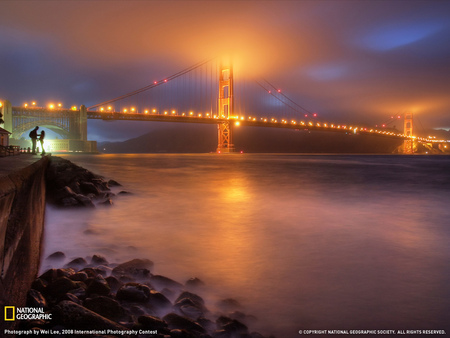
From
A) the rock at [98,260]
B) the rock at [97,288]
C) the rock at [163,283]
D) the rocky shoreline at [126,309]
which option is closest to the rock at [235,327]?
the rocky shoreline at [126,309]

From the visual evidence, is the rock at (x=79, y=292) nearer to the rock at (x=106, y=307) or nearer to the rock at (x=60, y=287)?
the rock at (x=60, y=287)

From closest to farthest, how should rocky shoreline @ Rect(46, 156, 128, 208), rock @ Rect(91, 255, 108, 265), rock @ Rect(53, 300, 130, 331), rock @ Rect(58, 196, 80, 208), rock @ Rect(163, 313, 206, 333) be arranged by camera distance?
1. rock @ Rect(53, 300, 130, 331)
2. rock @ Rect(163, 313, 206, 333)
3. rock @ Rect(91, 255, 108, 265)
4. rock @ Rect(58, 196, 80, 208)
5. rocky shoreline @ Rect(46, 156, 128, 208)

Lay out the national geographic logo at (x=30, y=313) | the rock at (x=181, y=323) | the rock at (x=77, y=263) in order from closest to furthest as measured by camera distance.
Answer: the national geographic logo at (x=30, y=313), the rock at (x=181, y=323), the rock at (x=77, y=263)

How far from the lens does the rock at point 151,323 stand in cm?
179

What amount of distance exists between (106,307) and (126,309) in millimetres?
141

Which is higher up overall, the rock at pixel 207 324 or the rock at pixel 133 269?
the rock at pixel 133 269

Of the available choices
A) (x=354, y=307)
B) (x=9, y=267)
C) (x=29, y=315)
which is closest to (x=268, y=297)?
(x=354, y=307)

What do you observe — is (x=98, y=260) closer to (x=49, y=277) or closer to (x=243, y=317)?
(x=49, y=277)

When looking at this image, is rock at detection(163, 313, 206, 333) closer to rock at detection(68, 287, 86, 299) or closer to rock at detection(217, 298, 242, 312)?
→ rock at detection(217, 298, 242, 312)

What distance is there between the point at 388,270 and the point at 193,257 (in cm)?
185

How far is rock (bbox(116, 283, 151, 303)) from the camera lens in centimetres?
213

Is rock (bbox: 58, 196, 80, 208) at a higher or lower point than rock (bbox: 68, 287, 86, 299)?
higher

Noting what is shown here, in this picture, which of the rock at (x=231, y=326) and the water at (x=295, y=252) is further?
the water at (x=295, y=252)

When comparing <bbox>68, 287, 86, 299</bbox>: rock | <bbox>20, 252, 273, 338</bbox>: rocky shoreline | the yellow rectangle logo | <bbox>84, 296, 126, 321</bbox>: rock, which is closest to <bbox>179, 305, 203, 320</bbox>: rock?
<bbox>20, 252, 273, 338</bbox>: rocky shoreline
